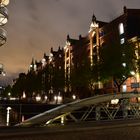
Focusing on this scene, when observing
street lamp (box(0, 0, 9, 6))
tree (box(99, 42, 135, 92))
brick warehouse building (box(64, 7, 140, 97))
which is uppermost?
brick warehouse building (box(64, 7, 140, 97))

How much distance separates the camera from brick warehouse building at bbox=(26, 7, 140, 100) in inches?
2210

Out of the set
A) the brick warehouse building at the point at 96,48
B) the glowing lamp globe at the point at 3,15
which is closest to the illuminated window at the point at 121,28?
the brick warehouse building at the point at 96,48

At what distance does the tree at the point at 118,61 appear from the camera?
147 feet

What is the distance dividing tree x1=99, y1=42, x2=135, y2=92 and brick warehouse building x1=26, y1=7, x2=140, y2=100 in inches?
34.0

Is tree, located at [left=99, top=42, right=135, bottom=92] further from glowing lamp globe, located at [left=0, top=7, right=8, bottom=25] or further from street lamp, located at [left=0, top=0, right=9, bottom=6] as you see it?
glowing lamp globe, located at [left=0, top=7, right=8, bottom=25]

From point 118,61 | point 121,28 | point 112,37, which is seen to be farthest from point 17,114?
point 121,28

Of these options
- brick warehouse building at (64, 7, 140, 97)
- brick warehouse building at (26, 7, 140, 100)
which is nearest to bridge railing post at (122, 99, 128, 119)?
brick warehouse building at (26, 7, 140, 100)

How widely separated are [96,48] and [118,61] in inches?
985

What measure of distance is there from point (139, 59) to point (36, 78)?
60914mm

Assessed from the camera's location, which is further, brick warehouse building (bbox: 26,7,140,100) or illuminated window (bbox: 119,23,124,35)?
→ illuminated window (bbox: 119,23,124,35)

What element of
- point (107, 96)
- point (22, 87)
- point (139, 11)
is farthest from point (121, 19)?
point (22, 87)

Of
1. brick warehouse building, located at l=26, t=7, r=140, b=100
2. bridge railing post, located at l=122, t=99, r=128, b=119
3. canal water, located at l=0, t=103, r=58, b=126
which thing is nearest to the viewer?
canal water, located at l=0, t=103, r=58, b=126

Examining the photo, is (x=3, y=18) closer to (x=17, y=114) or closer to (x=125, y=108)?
→ (x=125, y=108)

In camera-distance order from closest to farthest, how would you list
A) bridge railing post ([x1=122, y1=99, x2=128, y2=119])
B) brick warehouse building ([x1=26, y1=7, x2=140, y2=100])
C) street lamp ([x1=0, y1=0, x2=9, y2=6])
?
bridge railing post ([x1=122, y1=99, x2=128, y2=119]) < street lamp ([x1=0, y1=0, x2=9, y2=6]) < brick warehouse building ([x1=26, y1=7, x2=140, y2=100])
